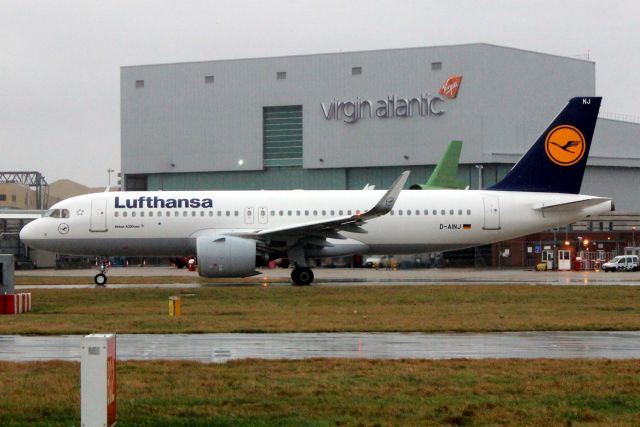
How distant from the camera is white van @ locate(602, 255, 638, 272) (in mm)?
60781

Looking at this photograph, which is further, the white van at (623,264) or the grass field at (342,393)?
the white van at (623,264)

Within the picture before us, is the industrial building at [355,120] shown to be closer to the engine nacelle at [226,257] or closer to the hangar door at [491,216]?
the hangar door at [491,216]

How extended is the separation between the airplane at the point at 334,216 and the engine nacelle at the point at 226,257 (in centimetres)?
135

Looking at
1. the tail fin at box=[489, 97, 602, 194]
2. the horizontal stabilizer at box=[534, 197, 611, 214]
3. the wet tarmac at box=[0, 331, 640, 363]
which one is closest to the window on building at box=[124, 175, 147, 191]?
the tail fin at box=[489, 97, 602, 194]

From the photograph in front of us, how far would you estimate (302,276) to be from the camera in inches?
1480

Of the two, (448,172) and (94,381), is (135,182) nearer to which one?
(448,172)

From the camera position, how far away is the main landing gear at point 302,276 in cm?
3759

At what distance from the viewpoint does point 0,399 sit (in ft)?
39.2

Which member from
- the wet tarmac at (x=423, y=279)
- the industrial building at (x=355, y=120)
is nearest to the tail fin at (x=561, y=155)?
the wet tarmac at (x=423, y=279)

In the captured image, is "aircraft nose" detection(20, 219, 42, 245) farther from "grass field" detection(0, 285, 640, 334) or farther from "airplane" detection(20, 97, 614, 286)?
"grass field" detection(0, 285, 640, 334)

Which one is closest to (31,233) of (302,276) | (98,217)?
(98,217)

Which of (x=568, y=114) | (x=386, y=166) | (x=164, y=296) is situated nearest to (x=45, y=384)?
(x=164, y=296)

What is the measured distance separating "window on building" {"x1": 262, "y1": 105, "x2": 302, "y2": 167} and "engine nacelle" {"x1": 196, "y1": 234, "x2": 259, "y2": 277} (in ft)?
154

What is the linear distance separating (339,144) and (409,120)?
20.2 ft
